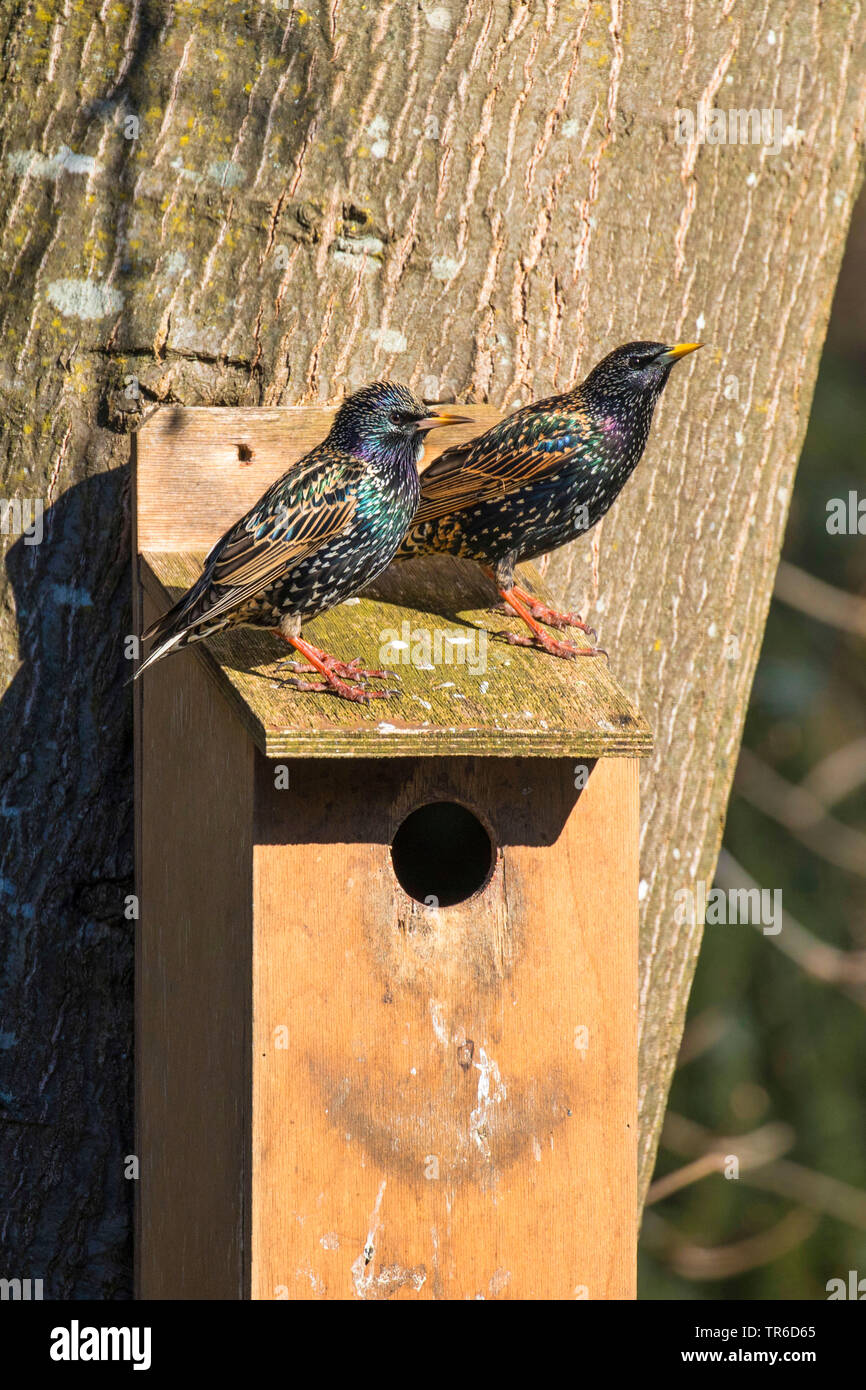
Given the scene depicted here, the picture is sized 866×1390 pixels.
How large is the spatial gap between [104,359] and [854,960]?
163 inches

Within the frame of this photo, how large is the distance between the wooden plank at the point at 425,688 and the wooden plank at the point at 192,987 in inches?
4.0

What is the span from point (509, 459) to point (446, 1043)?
3.49 feet

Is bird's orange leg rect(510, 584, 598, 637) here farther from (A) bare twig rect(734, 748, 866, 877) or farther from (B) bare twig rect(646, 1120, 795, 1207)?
(A) bare twig rect(734, 748, 866, 877)

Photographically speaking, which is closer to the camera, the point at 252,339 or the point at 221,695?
the point at 221,695

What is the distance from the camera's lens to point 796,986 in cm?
655

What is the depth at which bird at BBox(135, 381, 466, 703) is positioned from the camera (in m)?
2.85

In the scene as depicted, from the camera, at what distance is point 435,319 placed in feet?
11.7

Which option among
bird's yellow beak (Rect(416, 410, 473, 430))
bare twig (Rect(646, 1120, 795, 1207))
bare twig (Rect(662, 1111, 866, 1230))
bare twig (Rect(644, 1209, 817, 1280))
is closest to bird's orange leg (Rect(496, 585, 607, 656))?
bird's yellow beak (Rect(416, 410, 473, 430))

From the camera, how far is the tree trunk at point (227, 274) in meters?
3.45

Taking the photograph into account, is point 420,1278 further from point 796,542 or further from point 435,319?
point 796,542

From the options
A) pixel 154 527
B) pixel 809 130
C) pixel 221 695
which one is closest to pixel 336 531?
pixel 221 695

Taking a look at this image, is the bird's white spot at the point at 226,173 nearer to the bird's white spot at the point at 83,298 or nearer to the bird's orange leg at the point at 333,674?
the bird's white spot at the point at 83,298

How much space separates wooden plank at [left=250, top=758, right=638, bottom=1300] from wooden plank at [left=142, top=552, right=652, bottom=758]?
0.12m

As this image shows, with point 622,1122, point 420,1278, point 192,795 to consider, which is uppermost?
point 192,795
